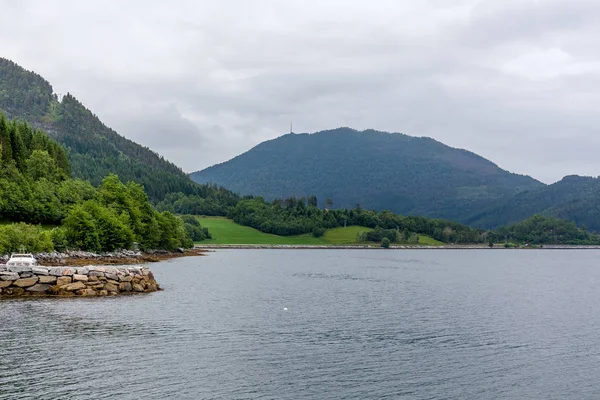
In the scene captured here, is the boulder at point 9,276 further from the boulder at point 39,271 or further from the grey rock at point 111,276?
the grey rock at point 111,276

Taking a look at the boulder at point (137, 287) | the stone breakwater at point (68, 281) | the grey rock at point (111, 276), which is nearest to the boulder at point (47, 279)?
the stone breakwater at point (68, 281)

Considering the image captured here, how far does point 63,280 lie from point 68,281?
21.8 inches

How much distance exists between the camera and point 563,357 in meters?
41.7

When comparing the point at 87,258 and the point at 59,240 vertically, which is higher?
the point at 59,240

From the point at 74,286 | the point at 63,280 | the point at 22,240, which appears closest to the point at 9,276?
the point at 63,280

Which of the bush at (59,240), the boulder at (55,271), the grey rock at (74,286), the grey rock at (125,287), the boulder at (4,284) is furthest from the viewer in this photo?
the bush at (59,240)

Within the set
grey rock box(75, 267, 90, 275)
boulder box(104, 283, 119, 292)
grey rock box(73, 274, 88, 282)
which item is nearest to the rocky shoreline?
grey rock box(75, 267, 90, 275)

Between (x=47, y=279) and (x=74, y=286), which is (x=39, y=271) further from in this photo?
(x=74, y=286)

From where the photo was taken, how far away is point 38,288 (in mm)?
67750

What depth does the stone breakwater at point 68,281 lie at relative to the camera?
67.4m

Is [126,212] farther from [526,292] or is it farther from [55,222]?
[526,292]

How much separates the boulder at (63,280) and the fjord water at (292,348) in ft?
20.2

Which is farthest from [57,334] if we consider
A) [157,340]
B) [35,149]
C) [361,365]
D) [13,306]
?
[35,149]

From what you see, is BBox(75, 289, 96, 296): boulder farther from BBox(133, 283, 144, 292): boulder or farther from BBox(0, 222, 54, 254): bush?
BBox(0, 222, 54, 254): bush
